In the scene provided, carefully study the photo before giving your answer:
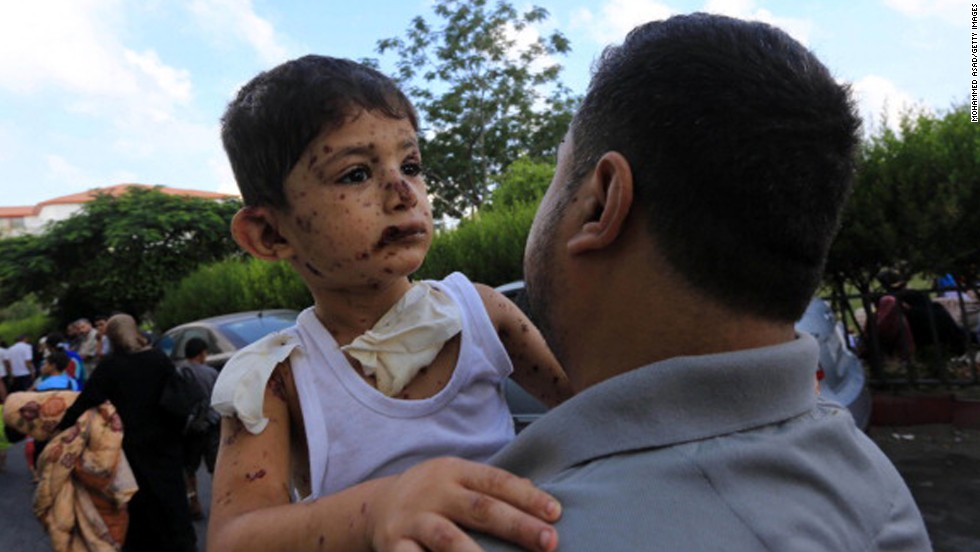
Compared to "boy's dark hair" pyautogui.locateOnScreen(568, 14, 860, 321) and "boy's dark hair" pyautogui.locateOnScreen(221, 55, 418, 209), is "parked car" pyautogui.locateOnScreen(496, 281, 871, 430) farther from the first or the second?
"boy's dark hair" pyautogui.locateOnScreen(568, 14, 860, 321)

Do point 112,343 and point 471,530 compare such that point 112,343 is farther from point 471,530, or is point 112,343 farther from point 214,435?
point 471,530

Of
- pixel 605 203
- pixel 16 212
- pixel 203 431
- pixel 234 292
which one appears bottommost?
pixel 203 431

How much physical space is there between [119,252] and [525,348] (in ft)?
84.4

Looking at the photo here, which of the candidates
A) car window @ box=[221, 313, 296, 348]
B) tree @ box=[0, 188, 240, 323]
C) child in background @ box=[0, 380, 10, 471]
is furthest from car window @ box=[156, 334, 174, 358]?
tree @ box=[0, 188, 240, 323]

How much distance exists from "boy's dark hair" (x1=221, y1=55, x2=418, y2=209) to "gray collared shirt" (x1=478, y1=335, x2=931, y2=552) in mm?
707

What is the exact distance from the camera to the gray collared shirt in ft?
2.49

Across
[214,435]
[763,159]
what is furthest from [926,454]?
[763,159]

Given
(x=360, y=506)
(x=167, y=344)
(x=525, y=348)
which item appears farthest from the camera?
(x=167, y=344)

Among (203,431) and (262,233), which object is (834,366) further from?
(262,233)

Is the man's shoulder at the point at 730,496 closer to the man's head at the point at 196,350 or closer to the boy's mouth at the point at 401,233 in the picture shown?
the boy's mouth at the point at 401,233

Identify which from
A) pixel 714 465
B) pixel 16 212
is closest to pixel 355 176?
pixel 714 465

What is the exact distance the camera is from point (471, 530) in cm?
83

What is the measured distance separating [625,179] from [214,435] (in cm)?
537

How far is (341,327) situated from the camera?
1.45m
